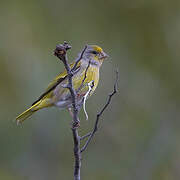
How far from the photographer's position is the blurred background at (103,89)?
363 inches

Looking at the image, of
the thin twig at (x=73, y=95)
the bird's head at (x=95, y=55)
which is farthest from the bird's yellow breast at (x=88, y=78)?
the thin twig at (x=73, y=95)

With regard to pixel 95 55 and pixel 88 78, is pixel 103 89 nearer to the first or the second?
pixel 95 55

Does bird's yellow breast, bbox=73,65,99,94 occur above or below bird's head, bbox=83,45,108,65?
below

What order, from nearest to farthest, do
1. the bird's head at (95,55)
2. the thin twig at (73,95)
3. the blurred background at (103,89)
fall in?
Result: the thin twig at (73,95) < the bird's head at (95,55) < the blurred background at (103,89)

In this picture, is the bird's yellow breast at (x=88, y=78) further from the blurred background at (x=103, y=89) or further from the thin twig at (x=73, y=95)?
the blurred background at (x=103, y=89)

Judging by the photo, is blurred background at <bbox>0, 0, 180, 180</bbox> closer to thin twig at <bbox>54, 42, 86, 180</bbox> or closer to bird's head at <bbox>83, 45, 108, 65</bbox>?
bird's head at <bbox>83, 45, 108, 65</bbox>

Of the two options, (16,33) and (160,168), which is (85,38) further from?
(160,168)

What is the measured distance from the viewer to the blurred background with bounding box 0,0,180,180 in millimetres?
9227

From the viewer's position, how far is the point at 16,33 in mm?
10016

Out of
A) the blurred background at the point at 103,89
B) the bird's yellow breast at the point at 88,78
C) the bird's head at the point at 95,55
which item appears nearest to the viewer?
the bird's yellow breast at the point at 88,78

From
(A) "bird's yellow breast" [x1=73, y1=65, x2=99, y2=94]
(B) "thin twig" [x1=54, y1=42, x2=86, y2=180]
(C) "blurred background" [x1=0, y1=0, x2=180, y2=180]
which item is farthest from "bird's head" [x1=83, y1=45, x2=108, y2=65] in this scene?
(B) "thin twig" [x1=54, y1=42, x2=86, y2=180]

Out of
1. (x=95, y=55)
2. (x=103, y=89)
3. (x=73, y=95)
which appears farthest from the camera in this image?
(x=103, y=89)

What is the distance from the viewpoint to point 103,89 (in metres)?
9.96

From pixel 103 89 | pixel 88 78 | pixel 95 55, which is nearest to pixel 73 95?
pixel 88 78
